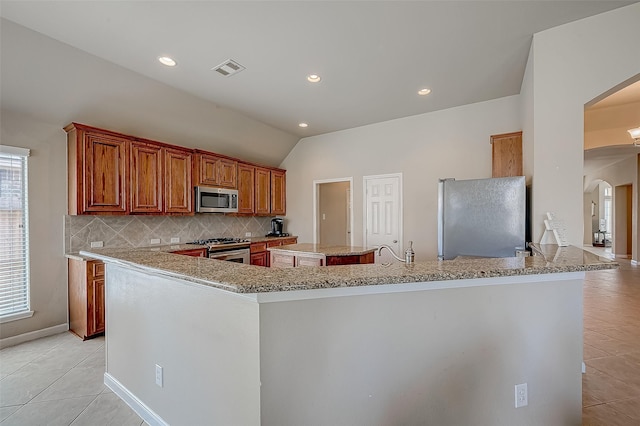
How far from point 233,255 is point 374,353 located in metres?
3.43

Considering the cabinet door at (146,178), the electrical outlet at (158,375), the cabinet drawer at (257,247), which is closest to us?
the electrical outlet at (158,375)

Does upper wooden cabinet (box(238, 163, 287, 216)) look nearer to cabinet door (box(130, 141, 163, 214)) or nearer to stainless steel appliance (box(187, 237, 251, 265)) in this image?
stainless steel appliance (box(187, 237, 251, 265))

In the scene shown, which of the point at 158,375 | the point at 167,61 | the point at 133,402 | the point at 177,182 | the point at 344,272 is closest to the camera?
the point at 344,272

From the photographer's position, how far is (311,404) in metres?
1.16

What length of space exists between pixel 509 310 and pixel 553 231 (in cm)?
134

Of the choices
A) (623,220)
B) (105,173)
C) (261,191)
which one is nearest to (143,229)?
(105,173)

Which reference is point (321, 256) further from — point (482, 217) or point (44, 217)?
point (44, 217)

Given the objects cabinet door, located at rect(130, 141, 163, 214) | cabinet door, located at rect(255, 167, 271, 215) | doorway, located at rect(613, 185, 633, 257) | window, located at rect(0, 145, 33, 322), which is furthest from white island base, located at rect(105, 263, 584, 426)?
doorway, located at rect(613, 185, 633, 257)

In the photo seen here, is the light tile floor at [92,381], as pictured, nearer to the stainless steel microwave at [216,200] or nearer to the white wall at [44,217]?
the white wall at [44,217]

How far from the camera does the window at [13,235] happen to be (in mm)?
2805

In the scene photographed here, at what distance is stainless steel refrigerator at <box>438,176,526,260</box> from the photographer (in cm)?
246

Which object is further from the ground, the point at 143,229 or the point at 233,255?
the point at 143,229

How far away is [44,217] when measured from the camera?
10.0 ft

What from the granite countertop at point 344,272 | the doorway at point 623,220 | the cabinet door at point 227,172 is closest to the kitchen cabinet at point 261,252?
the cabinet door at point 227,172
